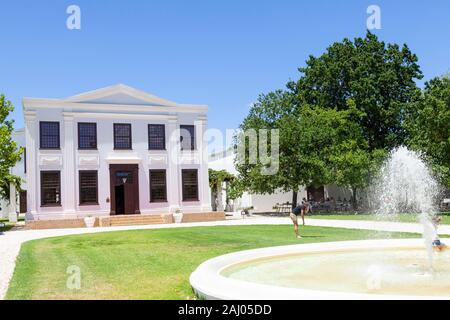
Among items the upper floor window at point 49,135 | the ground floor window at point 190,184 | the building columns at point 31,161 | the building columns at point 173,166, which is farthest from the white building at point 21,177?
the ground floor window at point 190,184

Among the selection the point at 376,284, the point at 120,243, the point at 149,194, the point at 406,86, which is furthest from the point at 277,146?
the point at 376,284

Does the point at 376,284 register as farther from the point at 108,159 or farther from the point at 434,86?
the point at 434,86

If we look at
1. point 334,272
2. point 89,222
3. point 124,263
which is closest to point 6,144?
point 89,222

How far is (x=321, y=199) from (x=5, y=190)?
29945 mm

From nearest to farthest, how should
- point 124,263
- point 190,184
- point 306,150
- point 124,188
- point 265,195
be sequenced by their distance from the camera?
point 124,263 → point 124,188 → point 190,184 → point 306,150 → point 265,195

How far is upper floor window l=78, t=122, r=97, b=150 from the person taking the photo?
3566 centimetres

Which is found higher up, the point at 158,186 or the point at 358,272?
the point at 158,186

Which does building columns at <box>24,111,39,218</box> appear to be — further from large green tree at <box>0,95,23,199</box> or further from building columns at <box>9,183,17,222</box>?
building columns at <box>9,183,17,222</box>

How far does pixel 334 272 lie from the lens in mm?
10469

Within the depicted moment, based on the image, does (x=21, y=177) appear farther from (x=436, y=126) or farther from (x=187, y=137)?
(x=436, y=126)

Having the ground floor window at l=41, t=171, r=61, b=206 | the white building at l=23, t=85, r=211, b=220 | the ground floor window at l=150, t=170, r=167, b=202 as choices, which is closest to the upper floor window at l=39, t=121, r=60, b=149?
the white building at l=23, t=85, r=211, b=220

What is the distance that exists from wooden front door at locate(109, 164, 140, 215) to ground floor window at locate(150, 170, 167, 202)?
3.68ft

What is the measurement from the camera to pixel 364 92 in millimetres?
46219

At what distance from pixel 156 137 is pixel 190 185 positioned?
14.5 feet
